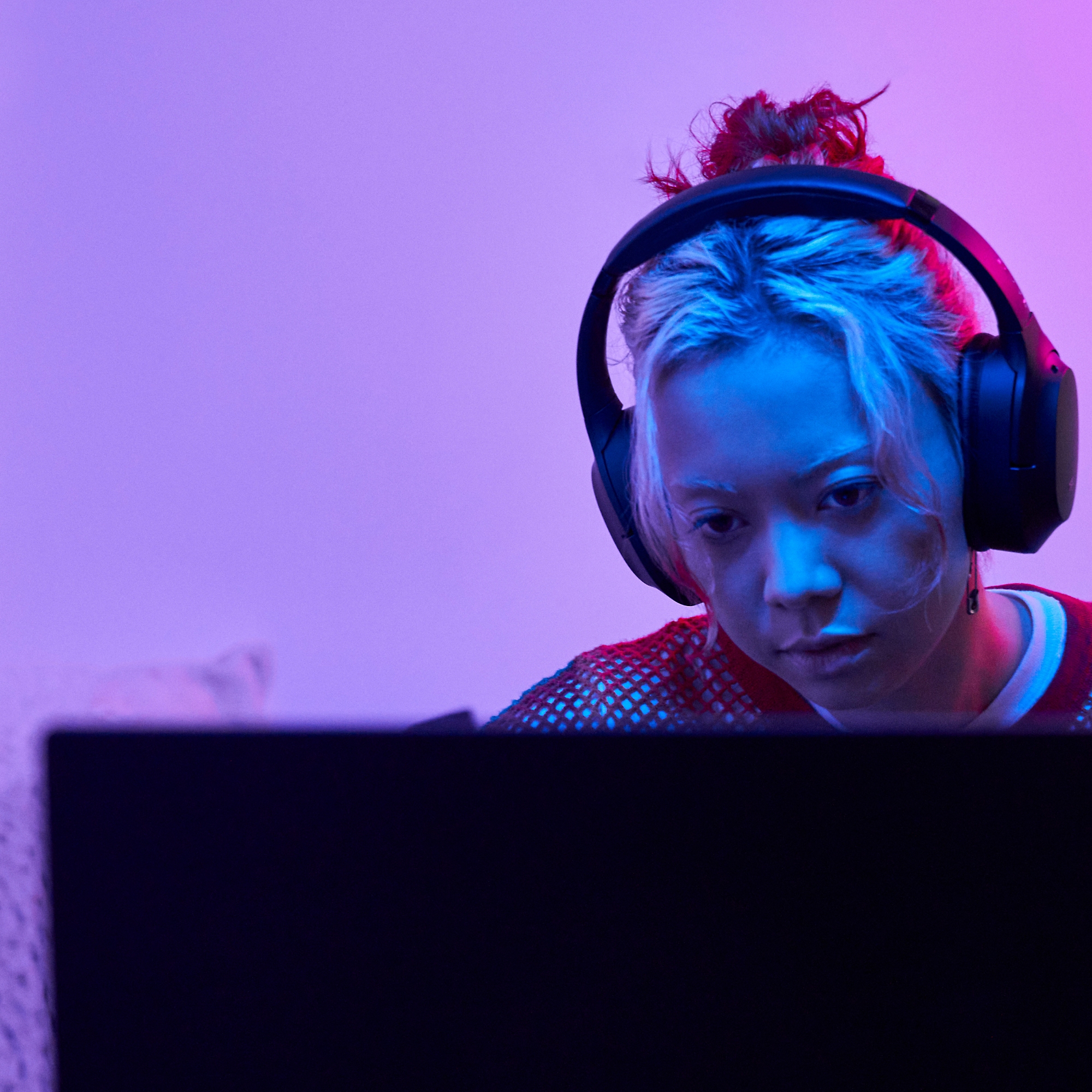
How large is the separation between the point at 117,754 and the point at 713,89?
1.29 m

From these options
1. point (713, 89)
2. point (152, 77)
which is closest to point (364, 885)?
point (713, 89)

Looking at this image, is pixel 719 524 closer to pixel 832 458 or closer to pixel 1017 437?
pixel 832 458

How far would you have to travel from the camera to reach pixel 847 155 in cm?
77

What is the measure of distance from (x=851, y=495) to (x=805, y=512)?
0.11 ft

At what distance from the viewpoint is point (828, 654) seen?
2.43ft

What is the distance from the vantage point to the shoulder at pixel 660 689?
3.06ft

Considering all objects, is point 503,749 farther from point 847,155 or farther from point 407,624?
point 407,624

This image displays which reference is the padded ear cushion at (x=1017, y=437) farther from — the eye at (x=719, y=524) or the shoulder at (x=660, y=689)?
the shoulder at (x=660, y=689)

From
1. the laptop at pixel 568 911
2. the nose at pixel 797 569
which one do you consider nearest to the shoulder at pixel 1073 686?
the nose at pixel 797 569

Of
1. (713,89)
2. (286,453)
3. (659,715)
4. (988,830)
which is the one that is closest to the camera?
(988,830)

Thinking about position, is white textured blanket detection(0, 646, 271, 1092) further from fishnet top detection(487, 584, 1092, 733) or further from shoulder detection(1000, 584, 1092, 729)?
shoulder detection(1000, 584, 1092, 729)

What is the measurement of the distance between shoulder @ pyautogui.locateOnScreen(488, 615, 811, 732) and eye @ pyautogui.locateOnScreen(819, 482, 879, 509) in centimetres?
26

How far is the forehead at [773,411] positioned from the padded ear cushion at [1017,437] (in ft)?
0.27

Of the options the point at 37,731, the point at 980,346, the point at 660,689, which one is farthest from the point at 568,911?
the point at 37,731
